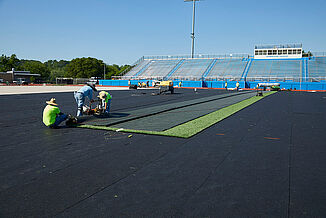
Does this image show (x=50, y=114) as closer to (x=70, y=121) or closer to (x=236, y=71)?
(x=70, y=121)

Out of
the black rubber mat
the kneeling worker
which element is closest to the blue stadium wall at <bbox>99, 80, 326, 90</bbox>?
the black rubber mat

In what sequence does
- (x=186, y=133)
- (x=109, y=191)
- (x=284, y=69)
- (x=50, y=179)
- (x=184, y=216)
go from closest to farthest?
(x=184, y=216) → (x=109, y=191) → (x=50, y=179) → (x=186, y=133) → (x=284, y=69)

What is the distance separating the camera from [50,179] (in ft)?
14.4

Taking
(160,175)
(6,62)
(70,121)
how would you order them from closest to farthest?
(160,175) < (70,121) < (6,62)

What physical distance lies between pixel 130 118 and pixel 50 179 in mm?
6682

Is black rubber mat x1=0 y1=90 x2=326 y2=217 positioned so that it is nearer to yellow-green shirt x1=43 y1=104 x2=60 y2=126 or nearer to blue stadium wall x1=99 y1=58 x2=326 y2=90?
yellow-green shirt x1=43 y1=104 x2=60 y2=126

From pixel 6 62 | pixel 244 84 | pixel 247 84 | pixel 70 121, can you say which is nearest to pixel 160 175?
pixel 70 121

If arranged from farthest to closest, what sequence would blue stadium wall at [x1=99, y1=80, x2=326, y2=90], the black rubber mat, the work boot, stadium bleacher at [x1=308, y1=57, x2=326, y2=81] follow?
stadium bleacher at [x1=308, y1=57, x2=326, y2=81] → blue stadium wall at [x1=99, y1=80, x2=326, y2=90] → the work boot → the black rubber mat

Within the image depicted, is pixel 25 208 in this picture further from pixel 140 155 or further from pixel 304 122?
pixel 304 122

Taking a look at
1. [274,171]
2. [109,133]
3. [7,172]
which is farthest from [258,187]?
[109,133]

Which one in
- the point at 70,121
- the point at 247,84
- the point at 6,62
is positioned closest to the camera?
the point at 70,121

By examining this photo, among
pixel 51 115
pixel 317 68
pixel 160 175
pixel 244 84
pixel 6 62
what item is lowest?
pixel 160 175

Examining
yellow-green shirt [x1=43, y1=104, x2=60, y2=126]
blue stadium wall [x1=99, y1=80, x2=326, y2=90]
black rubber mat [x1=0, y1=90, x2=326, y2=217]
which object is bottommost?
black rubber mat [x1=0, y1=90, x2=326, y2=217]

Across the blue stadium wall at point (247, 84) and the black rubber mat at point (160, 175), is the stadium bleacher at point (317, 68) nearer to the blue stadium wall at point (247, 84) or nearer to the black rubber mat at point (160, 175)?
the blue stadium wall at point (247, 84)
